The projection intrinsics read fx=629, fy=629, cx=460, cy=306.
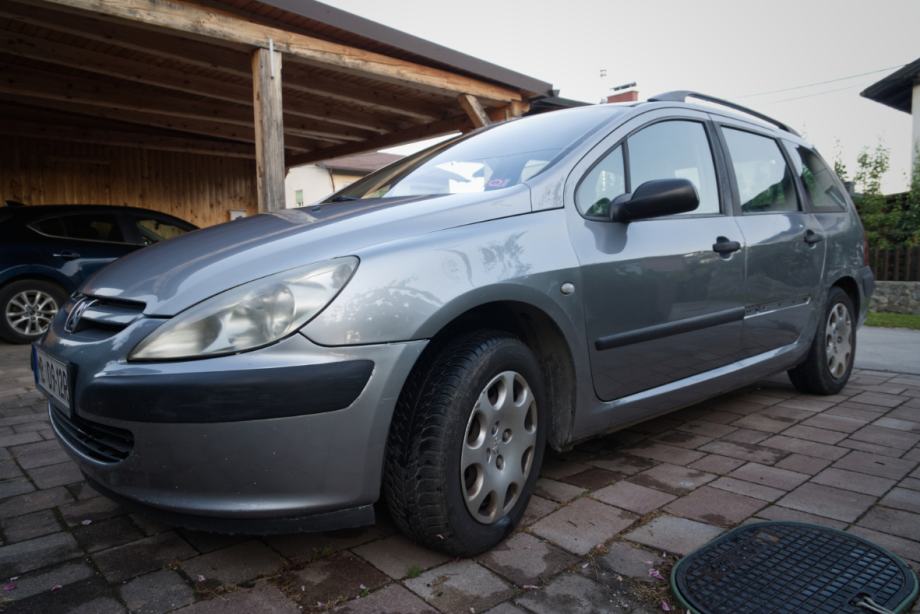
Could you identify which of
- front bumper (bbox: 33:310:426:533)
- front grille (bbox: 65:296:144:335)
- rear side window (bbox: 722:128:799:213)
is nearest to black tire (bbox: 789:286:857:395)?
rear side window (bbox: 722:128:799:213)

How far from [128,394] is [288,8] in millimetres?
4738

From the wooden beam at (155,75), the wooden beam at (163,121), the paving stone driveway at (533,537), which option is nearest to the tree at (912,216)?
the wooden beam at (155,75)

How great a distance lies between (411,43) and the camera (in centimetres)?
649

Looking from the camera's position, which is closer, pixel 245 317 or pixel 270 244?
pixel 245 317

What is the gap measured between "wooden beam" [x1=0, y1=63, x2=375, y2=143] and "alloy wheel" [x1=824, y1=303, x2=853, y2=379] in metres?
7.43

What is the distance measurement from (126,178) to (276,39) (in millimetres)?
6612

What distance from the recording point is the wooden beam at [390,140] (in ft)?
29.5

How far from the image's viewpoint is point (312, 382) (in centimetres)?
155

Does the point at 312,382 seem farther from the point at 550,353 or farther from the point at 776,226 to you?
the point at 776,226

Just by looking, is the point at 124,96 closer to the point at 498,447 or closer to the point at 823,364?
the point at 498,447

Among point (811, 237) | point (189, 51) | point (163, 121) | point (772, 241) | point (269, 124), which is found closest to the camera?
point (772, 241)

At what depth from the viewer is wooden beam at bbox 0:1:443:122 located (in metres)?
5.45

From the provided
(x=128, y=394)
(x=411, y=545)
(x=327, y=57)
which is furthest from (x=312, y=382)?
(x=327, y=57)

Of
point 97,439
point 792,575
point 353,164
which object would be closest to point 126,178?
point 97,439
